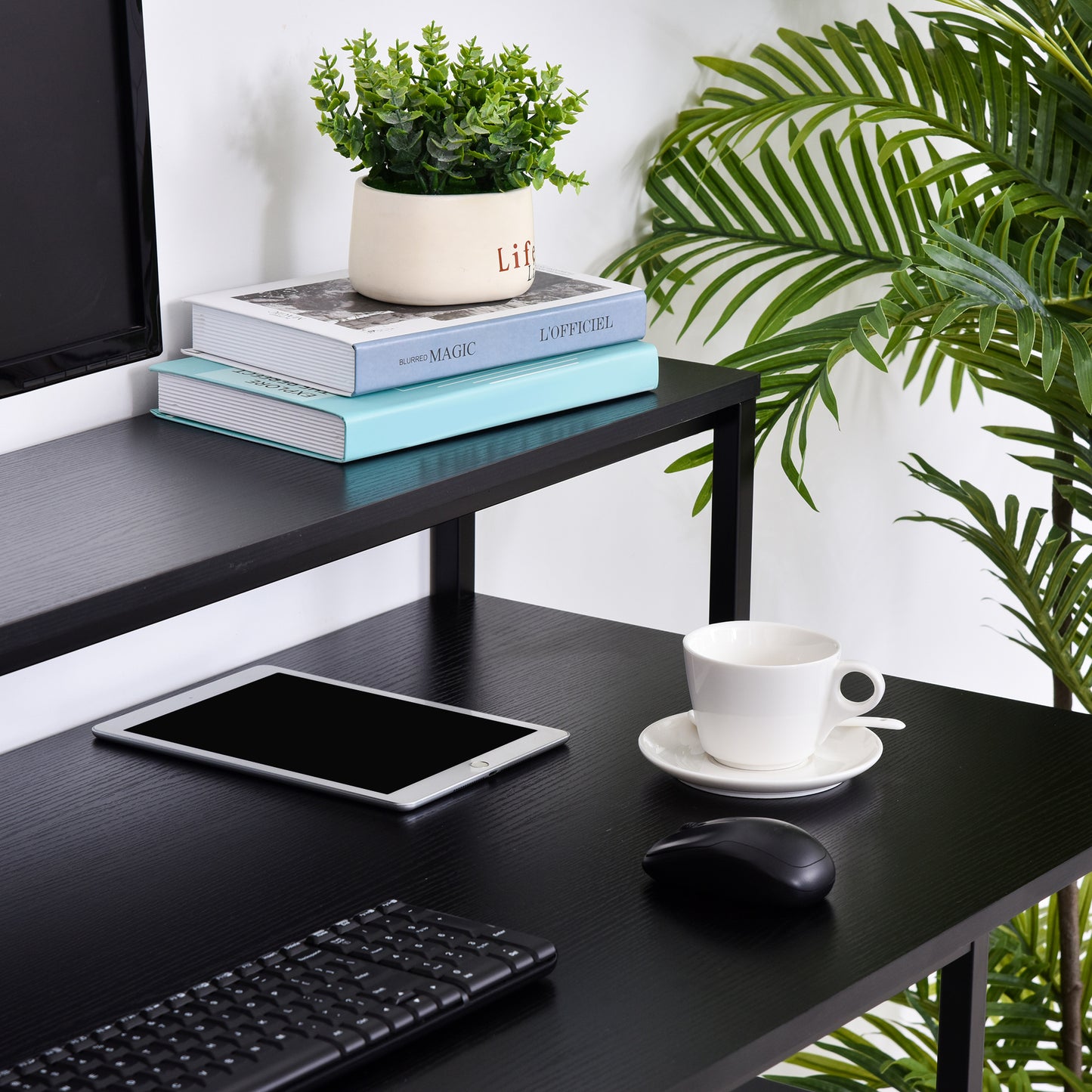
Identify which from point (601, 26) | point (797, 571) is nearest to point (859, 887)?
point (601, 26)

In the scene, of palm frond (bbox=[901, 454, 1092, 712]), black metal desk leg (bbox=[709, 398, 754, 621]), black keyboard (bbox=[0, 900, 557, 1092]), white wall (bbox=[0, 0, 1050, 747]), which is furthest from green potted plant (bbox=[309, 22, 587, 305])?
palm frond (bbox=[901, 454, 1092, 712])

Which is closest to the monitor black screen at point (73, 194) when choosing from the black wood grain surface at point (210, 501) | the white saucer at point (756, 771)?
the black wood grain surface at point (210, 501)

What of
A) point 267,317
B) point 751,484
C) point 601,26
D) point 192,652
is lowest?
point 192,652

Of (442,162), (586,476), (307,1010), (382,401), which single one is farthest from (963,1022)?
(586,476)

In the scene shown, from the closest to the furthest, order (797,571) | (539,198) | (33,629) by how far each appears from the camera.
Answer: (33,629)
(539,198)
(797,571)

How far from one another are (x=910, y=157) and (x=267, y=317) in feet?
2.63

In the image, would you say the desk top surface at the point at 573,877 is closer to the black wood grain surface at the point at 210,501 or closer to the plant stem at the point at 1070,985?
the black wood grain surface at the point at 210,501

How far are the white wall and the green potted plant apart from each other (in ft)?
0.34

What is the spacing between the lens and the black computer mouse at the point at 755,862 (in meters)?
0.89

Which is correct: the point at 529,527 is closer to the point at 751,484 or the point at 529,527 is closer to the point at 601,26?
the point at 751,484

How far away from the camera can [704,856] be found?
Answer: 2.96 ft

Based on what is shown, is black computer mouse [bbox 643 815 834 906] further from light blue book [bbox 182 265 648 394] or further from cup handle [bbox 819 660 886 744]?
light blue book [bbox 182 265 648 394]

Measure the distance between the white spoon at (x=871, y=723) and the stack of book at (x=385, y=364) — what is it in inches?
11.0

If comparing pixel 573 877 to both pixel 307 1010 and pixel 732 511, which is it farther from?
pixel 732 511
